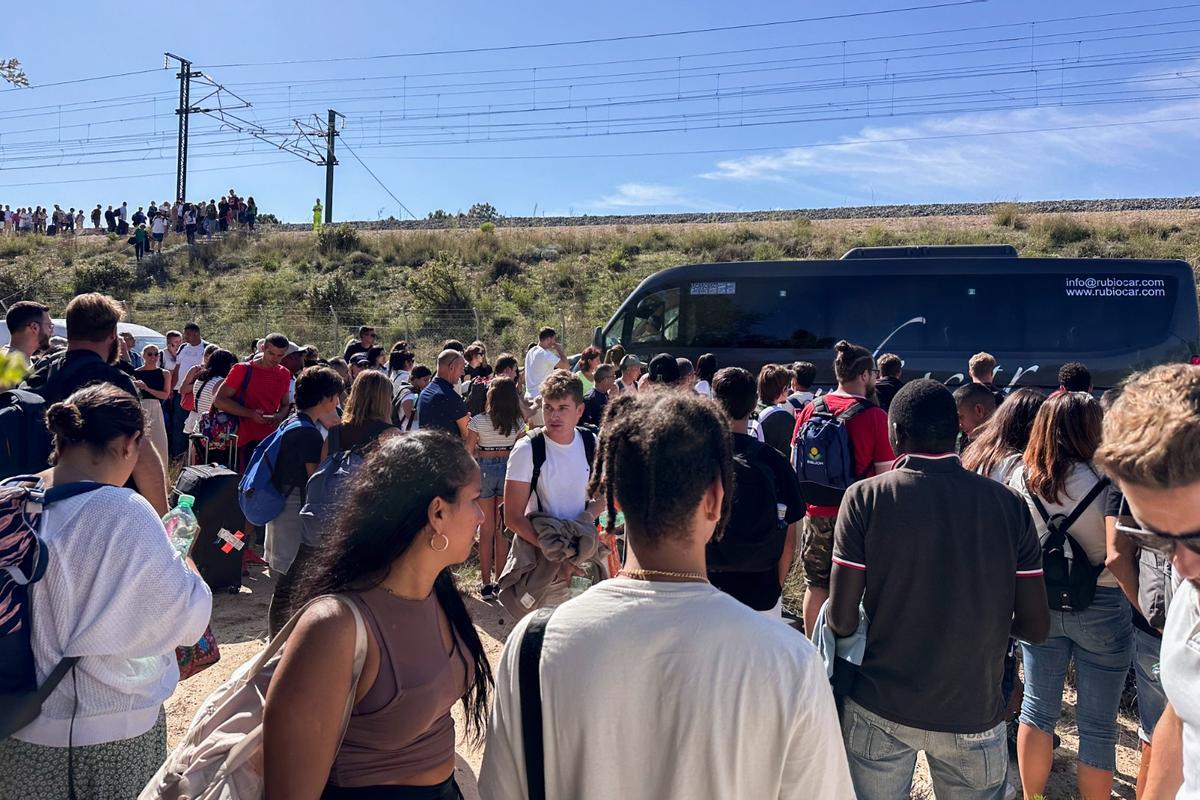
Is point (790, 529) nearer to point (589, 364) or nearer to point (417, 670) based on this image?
point (417, 670)

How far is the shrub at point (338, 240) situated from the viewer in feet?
119

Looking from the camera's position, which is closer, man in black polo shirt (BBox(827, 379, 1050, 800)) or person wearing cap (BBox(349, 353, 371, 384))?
man in black polo shirt (BBox(827, 379, 1050, 800))

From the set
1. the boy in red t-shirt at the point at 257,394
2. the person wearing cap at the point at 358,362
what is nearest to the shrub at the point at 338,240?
the person wearing cap at the point at 358,362

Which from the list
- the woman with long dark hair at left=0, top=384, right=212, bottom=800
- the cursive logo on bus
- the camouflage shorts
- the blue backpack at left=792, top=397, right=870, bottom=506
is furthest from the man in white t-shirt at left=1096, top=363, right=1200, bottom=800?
the cursive logo on bus

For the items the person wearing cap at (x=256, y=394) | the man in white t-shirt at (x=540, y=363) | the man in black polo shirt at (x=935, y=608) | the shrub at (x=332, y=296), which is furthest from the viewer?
the shrub at (x=332, y=296)

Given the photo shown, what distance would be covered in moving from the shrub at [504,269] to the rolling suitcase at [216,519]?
25.8m

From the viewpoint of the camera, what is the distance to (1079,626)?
365 centimetres

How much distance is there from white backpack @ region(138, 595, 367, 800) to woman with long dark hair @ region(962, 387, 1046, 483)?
3146 mm

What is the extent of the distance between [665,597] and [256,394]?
262 inches

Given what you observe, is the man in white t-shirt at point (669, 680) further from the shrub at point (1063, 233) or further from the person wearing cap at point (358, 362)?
the shrub at point (1063, 233)

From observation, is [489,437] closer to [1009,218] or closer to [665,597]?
[665,597]

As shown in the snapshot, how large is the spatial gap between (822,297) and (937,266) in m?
1.61

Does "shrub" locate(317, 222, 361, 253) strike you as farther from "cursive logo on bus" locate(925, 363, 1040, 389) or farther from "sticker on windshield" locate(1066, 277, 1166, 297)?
"sticker on windshield" locate(1066, 277, 1166, 297)

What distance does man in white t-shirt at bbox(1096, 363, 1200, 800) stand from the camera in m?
1.66
